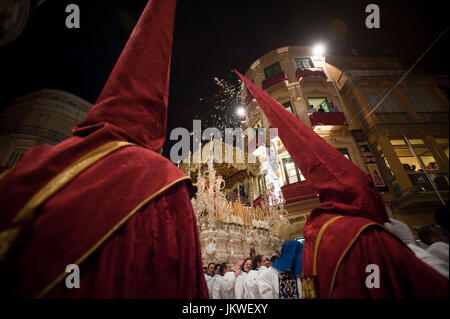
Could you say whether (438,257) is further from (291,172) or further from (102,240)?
(291,172)

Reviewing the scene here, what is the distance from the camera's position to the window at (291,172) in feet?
40.6

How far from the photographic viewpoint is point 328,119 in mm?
12602

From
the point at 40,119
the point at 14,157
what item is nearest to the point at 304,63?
the point at 14,157

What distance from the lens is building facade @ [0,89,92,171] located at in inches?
697

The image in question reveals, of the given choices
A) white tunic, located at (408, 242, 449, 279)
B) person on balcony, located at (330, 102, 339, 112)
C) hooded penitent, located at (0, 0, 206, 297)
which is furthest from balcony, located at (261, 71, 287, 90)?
white tunic, located at (408, 242, 449, 279)

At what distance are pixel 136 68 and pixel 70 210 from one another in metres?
1.12

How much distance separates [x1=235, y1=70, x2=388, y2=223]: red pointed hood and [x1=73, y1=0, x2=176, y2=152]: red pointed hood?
1532mm

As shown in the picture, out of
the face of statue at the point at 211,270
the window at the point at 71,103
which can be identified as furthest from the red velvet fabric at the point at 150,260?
the window at the point at 71,103

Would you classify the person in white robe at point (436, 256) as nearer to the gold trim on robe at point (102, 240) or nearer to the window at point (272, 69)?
the gold trim on robe at point (102, 240)

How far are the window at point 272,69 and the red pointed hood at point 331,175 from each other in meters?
16.7

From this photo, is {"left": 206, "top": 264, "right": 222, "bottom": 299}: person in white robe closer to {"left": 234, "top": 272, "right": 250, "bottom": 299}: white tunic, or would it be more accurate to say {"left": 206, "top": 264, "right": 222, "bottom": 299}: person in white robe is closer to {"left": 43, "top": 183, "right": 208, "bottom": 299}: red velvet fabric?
{"left": 234, "top": 272, "right": 250, "bottom": 299}: white tunic
